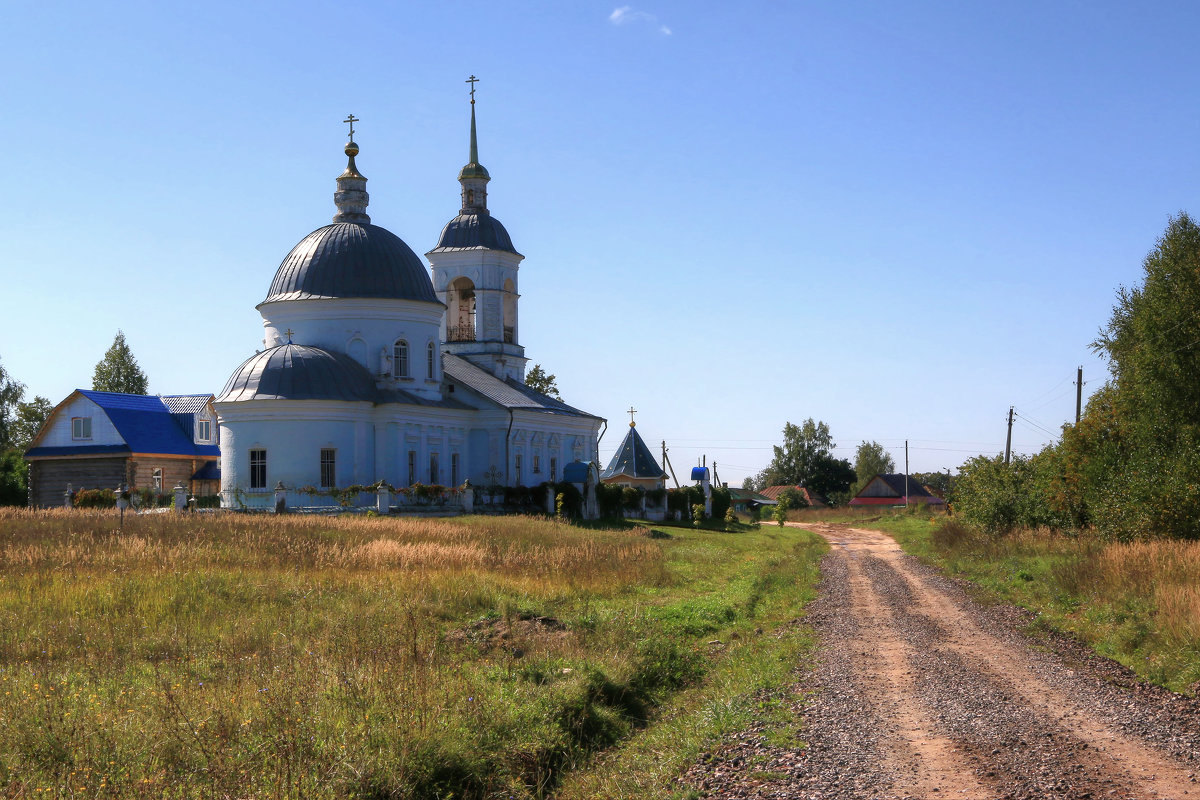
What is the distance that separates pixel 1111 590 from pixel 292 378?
2700 centimetres

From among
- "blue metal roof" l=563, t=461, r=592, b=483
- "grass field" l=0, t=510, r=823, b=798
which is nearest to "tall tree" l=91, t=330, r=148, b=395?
"blue metal roof" l=563, t=461, r=592, b=483

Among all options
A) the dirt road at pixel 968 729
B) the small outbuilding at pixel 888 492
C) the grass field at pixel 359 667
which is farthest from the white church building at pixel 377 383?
the small outbuilding at pixel 888 492

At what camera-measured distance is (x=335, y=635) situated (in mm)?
11789

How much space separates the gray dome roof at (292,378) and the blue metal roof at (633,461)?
58.6 feet

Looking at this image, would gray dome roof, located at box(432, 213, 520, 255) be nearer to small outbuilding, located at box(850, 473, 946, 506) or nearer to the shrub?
the shrub

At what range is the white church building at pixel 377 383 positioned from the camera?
35.8 m

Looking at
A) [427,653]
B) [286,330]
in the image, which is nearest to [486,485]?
[286,330]

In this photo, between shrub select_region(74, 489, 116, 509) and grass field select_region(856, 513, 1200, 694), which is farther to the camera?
shrub select_region(74, 489, 116, 509)

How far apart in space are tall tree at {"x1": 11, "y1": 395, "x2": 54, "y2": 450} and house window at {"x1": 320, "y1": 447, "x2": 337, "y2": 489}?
3405 cm

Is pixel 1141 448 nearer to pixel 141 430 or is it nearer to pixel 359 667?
pixel 359 667

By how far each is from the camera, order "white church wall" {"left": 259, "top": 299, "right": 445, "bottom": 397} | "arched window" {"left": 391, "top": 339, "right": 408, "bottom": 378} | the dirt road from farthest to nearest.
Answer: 1. "arched window" {"left": 391, "top": 339, "right": 408, "bottom": 378}
2. "white church wall" {"left": 259, "top": 299, "right": 445, "bottom": 397}
3. the dirt road

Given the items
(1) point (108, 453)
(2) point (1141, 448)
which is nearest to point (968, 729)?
(2) point (1141, 448)

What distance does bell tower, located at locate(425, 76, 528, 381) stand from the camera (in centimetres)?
4953

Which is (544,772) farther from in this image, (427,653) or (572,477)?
(572,477)
